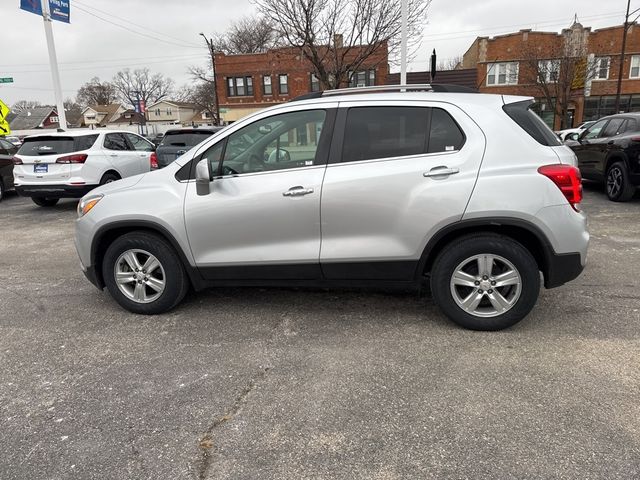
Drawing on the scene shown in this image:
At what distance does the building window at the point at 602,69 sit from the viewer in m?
35.4

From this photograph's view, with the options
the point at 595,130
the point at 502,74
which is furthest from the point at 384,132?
the point at 502,74

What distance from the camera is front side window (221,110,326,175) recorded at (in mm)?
3801

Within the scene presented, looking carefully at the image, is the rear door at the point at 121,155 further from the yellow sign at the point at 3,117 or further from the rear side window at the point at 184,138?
the yellow sign at the point at 3,117

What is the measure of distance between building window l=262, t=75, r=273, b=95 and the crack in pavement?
38128 mm

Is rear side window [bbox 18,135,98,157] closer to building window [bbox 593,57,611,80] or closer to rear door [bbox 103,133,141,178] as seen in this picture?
rear door [bbox 103,133,141,178]

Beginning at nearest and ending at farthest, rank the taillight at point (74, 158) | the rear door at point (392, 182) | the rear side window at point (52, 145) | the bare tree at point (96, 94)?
the rear door at point (392, 182) < the taillight at point (74, 158) < the rear side window at point (52, 145) < the bare tree at point (96, 94)

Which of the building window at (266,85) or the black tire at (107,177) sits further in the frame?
the building window at (266,85)

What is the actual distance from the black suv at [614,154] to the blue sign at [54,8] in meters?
16.0

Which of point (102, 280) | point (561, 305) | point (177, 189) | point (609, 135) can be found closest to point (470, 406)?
point (561, 305)

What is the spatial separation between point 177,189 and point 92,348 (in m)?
1.44

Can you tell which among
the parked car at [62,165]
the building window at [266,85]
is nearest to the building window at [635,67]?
the building window at [266,85]

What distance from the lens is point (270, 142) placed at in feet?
12.7

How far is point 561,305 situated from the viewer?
13.7 feet

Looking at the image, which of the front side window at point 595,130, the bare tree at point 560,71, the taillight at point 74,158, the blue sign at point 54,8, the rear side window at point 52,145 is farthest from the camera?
the bare tree at point 560,71
